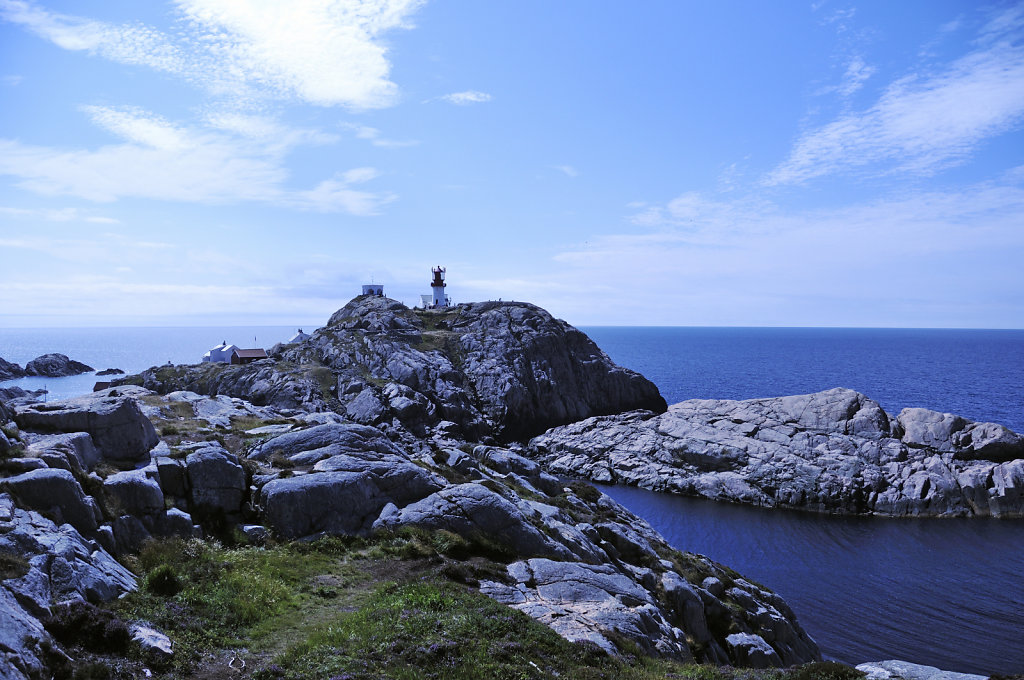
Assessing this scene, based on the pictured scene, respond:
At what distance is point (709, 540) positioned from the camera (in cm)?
5859

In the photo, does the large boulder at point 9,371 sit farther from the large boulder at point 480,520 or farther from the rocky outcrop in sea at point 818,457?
the large boulder at point 480,520

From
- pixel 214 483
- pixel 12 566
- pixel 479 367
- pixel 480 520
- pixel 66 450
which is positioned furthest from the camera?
pixel 479 367

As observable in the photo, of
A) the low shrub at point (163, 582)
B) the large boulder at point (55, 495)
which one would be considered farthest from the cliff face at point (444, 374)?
the low shrub at point (163, 582)

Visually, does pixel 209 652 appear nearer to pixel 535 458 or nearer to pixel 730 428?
pixel 535 458

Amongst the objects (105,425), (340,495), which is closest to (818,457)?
(340,495)

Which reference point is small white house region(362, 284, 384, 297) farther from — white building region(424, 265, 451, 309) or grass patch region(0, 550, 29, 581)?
grass patch region(0, 550, 29, 581)

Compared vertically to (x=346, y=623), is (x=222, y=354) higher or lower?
higher

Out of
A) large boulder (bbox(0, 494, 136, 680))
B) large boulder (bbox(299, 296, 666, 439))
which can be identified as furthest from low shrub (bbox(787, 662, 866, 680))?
large boulder (bbox(299, 296, 666, 439))

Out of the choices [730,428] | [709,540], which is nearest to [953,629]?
[709,540]

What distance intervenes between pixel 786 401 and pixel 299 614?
87.2m

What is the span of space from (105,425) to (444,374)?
75.1 meters

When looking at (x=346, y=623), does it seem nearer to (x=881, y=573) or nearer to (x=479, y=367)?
(x=881, y=573)

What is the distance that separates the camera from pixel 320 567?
21016mm

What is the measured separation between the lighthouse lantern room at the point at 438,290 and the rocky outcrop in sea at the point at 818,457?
186 ft
